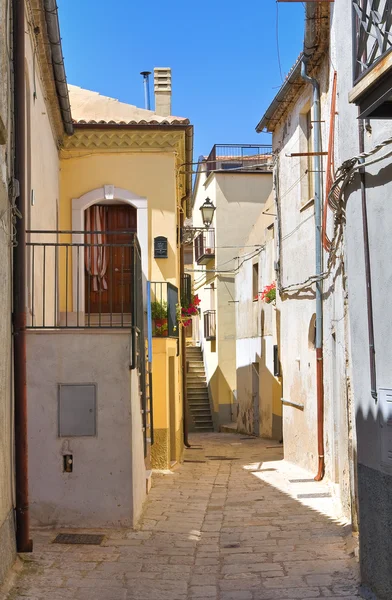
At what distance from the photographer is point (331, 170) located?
36.6 feet

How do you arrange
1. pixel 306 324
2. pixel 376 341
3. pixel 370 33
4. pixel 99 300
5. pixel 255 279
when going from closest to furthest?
1. pixel 370 33
2. pixel 376 341
3. pixel 99 300
4. pixel 306 324
5. pixel 255 279

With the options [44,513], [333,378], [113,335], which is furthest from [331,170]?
[44,513]

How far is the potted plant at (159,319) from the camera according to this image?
47.3 feet

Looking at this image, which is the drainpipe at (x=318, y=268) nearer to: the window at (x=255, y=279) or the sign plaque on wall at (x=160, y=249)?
the sign plaque on wall at (x=160, y=249)

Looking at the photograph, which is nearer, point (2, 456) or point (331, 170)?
point (2, 456)

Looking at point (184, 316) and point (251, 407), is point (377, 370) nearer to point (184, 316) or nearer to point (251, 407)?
point (184, 316)

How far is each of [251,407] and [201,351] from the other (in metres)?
11.0

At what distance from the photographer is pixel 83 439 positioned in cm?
894

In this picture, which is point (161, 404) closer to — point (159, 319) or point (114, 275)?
point (159, 319)

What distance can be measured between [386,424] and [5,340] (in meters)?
3.60

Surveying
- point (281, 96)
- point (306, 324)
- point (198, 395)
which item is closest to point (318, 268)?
point (306, 324)

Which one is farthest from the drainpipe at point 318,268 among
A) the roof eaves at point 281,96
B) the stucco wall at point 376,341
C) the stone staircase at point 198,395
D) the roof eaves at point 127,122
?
the stone staircase at point 198,395

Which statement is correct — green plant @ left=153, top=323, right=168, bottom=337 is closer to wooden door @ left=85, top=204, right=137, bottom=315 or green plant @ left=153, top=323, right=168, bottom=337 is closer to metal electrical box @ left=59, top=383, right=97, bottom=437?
wooden door @ left=85, top=204, right=137, bottom=315

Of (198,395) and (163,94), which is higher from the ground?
(163,94)
